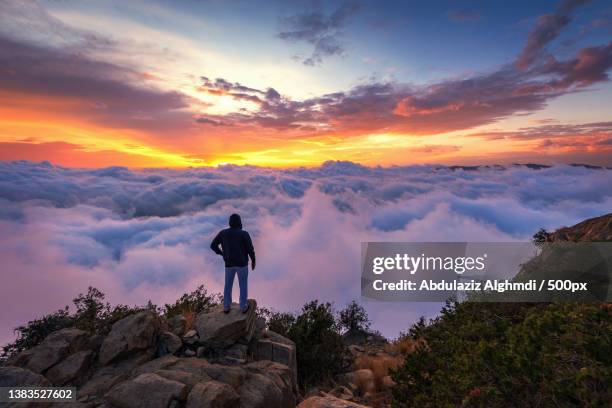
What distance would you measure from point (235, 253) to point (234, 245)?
243mm

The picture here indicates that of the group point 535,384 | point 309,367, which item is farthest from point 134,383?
point 535,384

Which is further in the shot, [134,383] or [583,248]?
[583,248]

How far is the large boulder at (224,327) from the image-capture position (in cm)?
970

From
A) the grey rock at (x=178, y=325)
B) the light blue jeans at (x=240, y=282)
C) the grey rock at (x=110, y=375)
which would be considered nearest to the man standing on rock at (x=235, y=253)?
the light blue jeans at (x=240, y=282)

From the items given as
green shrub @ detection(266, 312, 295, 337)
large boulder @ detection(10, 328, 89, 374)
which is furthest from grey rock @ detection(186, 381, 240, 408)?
green shrub @ detection(266, 312, 295, 337)

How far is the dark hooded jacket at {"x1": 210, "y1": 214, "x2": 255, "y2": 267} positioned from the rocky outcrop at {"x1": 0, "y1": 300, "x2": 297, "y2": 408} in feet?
5.56

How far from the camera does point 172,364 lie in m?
8.75

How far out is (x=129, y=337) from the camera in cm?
927

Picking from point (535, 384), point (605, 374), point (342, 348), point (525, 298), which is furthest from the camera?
point (342, 348)

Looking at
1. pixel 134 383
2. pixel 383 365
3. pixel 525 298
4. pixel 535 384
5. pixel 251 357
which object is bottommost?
pixel 383 365

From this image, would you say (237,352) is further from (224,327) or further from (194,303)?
(194,303)

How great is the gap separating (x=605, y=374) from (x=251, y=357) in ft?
27.3

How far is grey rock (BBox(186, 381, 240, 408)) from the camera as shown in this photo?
6797mm

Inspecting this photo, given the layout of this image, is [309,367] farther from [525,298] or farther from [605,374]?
[605,374]
